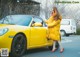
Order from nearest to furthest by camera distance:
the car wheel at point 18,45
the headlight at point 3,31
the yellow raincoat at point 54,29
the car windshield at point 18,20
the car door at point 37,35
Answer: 1. the headlight at point 3,31
2. the car wheel at point 18,45
3. the car door at point 37,35
4. the car windshield at point 18,20
5. the yellow raincoat at point 54,29

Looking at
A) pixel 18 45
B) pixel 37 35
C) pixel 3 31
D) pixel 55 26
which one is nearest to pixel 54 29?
pixel 55 26

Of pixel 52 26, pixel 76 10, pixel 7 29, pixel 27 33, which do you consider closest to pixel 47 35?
pixel 52 26

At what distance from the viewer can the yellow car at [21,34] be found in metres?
9.39

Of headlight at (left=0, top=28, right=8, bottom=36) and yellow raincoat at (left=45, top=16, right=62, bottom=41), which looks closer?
headlight at (left=0, top=28, right=8, bottom=36)

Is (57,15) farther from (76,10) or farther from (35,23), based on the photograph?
(76,10)

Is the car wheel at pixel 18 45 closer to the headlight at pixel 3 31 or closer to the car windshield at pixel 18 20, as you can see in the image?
the headlight at pixel 3 31

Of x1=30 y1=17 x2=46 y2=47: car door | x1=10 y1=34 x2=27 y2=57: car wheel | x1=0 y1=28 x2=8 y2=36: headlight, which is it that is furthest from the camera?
x1=30 y1=17 x2=46 y2=47: car door

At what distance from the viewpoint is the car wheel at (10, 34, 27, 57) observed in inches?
377

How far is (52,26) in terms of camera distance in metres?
11.7

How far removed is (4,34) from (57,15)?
10.0 feet

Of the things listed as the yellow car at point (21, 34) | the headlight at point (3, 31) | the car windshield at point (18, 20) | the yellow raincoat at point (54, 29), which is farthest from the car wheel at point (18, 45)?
the yellow raincoat at point (54, 29)

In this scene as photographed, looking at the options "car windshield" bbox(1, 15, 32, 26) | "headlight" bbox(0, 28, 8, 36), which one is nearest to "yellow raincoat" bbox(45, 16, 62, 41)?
"car windshield" bbox(1, 15, 32, 26)

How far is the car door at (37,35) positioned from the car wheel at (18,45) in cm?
52

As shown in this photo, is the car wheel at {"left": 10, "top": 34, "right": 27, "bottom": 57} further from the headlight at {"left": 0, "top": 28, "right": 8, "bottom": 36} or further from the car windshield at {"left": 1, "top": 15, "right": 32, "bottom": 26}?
the car windshield at {"left": 1, "top": 15, "right": 32, "bottom": 26}
